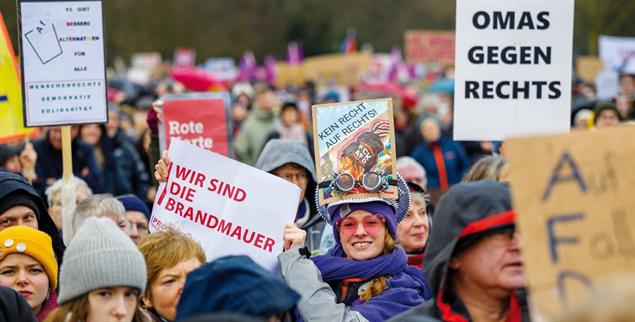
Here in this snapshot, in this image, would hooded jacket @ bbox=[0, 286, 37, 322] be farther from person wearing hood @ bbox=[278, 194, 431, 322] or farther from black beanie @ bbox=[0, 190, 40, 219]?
black beanie @ bbox=[0, 190, 40, 219]

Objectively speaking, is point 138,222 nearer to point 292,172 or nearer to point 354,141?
point 292,172

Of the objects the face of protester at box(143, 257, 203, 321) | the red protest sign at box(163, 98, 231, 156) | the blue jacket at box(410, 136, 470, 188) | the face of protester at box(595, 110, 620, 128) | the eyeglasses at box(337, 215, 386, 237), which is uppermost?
the red protest sign at box(163, 98, 231, 156)

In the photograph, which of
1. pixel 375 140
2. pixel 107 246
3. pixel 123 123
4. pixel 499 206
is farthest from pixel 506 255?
pixel 123 123

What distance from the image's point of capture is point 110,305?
435cm

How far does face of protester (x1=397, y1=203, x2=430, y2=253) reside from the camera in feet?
22.5

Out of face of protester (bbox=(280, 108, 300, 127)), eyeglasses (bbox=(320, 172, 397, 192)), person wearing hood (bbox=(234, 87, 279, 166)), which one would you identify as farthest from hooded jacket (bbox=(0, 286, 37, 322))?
face of protester (bbox=(280, 108, 300, 127))

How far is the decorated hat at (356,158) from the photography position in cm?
570

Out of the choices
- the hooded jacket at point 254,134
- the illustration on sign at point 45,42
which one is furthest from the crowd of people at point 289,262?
the hooded jacket at point 254,134

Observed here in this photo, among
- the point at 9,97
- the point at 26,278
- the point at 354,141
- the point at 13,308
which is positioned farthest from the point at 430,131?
the point at 13,308

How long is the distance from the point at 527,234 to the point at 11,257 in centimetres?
316

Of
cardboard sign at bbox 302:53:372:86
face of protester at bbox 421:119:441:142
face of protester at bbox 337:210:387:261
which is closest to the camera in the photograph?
face of protester at bbox 337:210:387:261

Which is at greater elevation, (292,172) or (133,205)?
(292,172)

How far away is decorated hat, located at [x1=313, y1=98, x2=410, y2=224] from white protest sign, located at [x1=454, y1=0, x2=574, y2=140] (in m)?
0.62

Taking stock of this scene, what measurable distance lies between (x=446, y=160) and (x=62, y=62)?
705 cm
